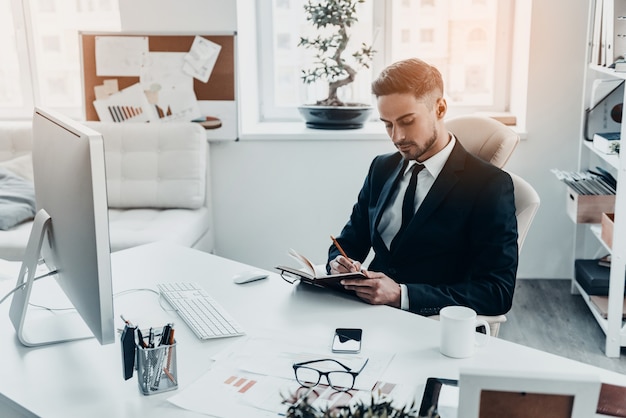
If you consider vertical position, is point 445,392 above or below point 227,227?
above

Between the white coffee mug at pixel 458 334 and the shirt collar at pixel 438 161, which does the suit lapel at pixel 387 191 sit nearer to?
the shirt collar at pixel 438 161

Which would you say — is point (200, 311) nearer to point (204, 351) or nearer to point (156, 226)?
point (204, 351)

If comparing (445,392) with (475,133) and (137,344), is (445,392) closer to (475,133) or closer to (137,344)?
(137,344)

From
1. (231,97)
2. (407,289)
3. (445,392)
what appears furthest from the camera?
(231,97)

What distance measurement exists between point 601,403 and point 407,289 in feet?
2.37

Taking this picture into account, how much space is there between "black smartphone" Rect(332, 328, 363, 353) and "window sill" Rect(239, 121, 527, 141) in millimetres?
2101

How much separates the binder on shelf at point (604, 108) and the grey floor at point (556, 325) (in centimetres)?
77

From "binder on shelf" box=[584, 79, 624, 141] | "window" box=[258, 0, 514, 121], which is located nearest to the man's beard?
"binder on shelf" box=[584, 79, 624, 141]

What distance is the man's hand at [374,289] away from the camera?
1.81m

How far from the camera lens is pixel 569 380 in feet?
3.26

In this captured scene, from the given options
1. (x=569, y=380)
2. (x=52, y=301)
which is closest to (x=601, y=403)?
(x=569, y=380)

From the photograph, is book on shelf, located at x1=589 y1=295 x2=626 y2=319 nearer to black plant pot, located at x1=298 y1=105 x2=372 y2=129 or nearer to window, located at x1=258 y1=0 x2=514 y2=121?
window, located at x1=258 y1=0 x2=514 y2=121

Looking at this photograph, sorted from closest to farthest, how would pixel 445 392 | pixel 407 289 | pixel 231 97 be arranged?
1. pixel 445 392
2. pixel 407 289
3. pixel 231 97

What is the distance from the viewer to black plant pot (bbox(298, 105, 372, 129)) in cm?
368
